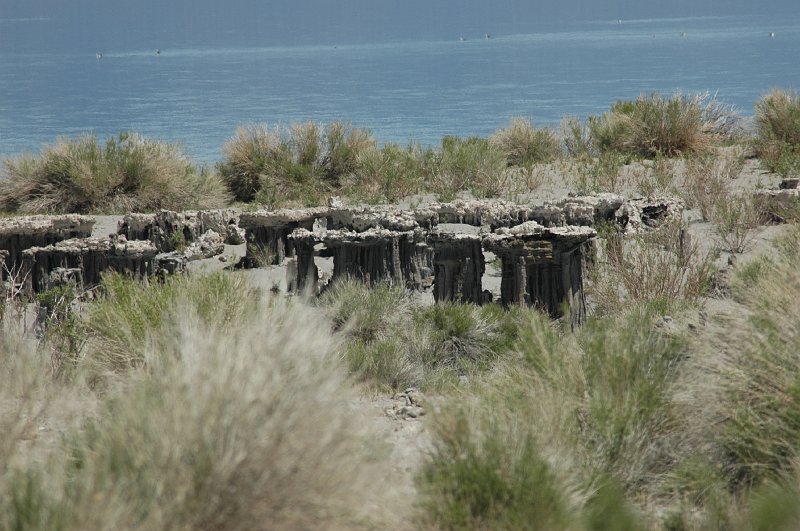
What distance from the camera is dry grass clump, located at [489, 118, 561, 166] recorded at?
2708 centimetres

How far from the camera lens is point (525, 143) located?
27250 mm

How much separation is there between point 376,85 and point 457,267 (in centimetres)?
5758

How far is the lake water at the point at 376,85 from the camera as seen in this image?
48312 mm

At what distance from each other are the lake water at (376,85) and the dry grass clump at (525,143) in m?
4.42

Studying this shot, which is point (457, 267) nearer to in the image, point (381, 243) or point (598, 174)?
point (381, 243)

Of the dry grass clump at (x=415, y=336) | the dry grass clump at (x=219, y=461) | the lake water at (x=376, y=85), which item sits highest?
the lake water at (x=376, y=85)

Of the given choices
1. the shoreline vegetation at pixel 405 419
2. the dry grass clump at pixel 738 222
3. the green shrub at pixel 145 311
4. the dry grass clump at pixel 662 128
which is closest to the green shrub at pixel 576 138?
the dry grass clump at pixel 662 128

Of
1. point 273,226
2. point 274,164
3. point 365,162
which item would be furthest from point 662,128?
point 273,226

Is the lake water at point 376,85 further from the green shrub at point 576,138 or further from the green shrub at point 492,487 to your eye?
the green shrub at point 492,487

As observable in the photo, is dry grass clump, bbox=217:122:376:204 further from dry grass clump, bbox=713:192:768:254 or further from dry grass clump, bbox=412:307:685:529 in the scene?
dry grass clump, bbox=412:307:685:529

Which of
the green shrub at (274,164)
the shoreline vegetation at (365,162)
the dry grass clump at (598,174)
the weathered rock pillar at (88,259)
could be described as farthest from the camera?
the green shrub at (274,164)

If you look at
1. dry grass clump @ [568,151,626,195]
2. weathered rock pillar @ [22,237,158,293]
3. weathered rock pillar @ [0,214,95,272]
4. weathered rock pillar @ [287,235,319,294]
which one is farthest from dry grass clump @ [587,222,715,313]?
weathered rock pillar @ [0,214,95,272]

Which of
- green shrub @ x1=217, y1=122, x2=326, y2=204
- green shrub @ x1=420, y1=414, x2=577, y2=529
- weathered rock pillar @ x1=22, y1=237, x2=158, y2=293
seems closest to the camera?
green shrub @ x1=420, y1=414, x2=577, y2=529

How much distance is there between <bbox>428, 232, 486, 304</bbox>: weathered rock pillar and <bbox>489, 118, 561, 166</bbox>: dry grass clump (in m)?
13.1
